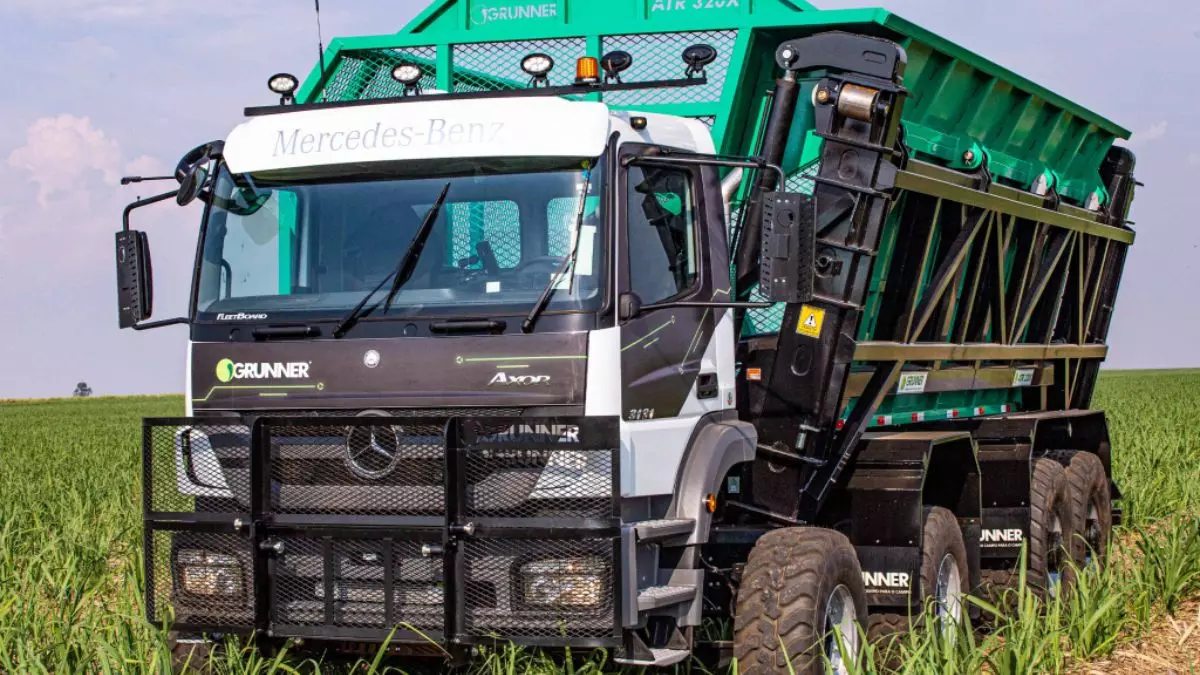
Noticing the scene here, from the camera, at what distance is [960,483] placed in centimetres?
854

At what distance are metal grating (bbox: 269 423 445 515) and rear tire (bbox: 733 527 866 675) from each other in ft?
4.87

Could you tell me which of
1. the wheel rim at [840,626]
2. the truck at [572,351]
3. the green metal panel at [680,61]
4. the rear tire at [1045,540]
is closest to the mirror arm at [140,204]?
the truck at [572,351]

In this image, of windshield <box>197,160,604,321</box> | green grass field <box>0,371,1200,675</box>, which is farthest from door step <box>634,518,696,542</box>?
windshield <box>197,160,604,321</box>

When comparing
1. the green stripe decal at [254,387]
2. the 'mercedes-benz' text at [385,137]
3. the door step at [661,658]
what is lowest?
the door step at [661,658]

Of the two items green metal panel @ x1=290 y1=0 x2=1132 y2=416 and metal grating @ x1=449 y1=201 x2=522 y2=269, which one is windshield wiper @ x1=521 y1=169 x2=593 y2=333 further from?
green metal panel @ x1=290 y1=0 x2=1132 y2=416

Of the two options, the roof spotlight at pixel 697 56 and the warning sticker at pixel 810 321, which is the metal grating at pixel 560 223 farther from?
the warning sticker at pixel 810 321

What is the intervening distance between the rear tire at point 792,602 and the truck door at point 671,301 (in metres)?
0.61

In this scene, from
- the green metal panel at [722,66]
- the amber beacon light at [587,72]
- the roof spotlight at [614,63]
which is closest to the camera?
the amber beacon light at [587,72]

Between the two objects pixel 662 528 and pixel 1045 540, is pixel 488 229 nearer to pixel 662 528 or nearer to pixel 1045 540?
pixel 662 528

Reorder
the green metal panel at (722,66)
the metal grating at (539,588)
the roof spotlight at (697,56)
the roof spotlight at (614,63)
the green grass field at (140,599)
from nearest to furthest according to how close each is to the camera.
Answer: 1. the metal grating at (539,588)
2. the green grass field at (140,599)
3. the roof spotlight at (614,63)
4. the roof spotlight at (697,56)
5. the green metal panel at (722,66)

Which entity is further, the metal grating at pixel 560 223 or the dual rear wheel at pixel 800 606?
the dual rear wheel at pixel 800 606

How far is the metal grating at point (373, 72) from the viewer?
334 inches

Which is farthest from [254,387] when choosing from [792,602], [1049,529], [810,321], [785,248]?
[1049,529]

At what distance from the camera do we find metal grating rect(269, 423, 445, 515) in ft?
19.3
